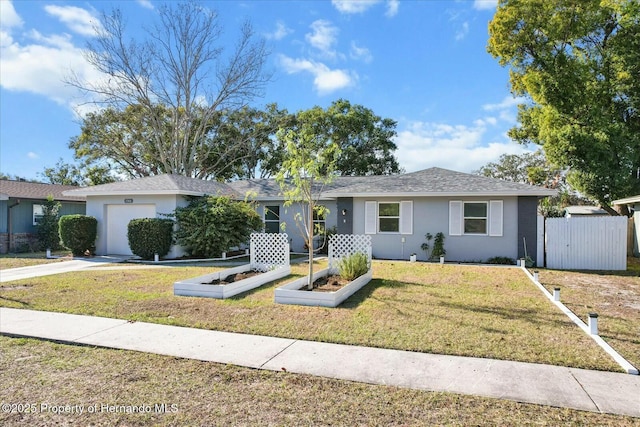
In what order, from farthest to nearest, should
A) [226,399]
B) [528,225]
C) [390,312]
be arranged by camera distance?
[528,225]
[390,312]
[226,399]

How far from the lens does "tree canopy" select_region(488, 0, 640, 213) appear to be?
17625 mm

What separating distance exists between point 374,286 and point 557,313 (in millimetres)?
3840

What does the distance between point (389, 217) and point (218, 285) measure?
342 inches

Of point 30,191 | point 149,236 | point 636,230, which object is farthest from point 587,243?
point 30,191

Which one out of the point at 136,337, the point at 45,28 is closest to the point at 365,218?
the point at 136,337

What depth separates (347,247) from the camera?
10.9 m

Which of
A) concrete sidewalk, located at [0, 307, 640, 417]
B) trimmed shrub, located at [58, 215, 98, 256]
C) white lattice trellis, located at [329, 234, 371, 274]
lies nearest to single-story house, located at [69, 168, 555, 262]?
trimmed shrub, located at [58, 215, 98, 256]

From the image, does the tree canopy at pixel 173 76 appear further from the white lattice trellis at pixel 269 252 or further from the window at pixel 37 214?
the white lattice trellis at pixel 269 252

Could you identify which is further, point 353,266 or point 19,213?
point 19,213

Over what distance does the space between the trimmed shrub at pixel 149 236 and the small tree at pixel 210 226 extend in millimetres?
507

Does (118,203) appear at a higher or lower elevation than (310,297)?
higher

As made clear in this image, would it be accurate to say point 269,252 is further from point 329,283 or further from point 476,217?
point 476,217

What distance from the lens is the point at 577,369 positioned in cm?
437

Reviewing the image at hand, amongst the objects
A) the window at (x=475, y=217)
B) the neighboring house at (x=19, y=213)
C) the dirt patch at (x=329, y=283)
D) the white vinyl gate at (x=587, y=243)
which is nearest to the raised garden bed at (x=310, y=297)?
the dirt patch at (x=329, y=283)
